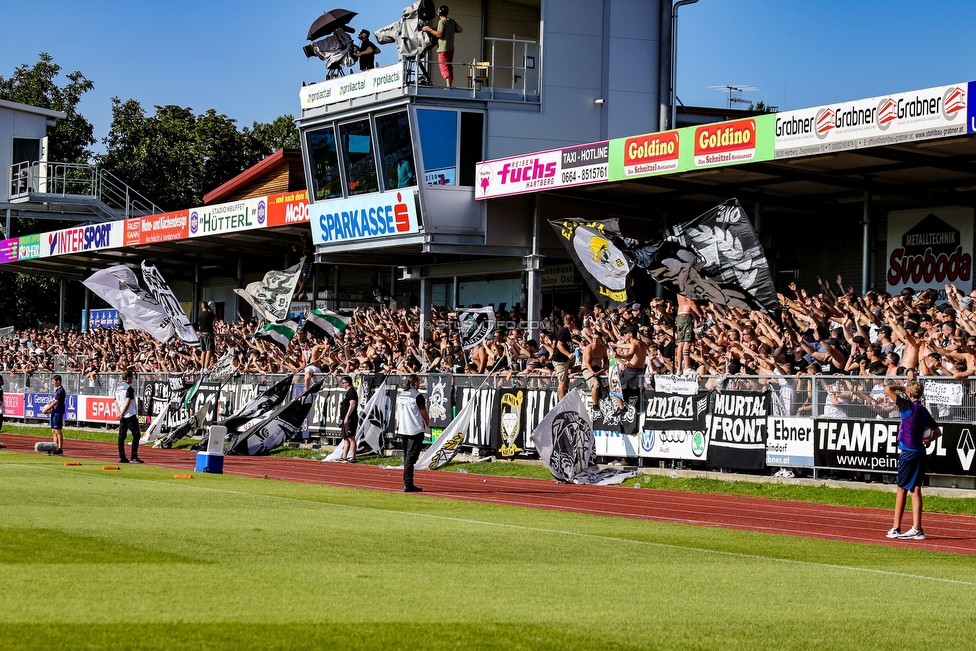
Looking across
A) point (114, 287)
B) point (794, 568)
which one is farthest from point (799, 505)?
point (114, 287)

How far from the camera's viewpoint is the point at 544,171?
29500 millimetres

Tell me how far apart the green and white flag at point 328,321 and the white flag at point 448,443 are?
1248 cm

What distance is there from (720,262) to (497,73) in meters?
13.0

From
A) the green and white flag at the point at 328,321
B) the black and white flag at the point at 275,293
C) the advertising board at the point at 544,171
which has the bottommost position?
the green and white flag at the point at 328,321

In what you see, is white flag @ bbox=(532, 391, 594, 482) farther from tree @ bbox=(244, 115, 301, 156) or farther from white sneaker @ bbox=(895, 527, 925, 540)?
tree @ bbox=(244, 115, 301, 156)

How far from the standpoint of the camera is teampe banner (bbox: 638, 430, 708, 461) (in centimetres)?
2141

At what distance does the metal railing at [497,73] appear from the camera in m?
32.0

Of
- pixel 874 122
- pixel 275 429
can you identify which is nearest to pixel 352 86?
pixel 275 429

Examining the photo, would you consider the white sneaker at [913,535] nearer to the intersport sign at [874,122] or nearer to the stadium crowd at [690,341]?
the stadium crowd at [690,341]

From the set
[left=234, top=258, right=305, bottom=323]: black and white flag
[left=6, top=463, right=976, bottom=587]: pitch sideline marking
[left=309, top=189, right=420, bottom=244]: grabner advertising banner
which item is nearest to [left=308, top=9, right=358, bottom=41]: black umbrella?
[left=309, top=189, right=420, bottom=244]: grabner advertising banner

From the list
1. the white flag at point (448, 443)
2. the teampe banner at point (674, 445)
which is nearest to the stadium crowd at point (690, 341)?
the teampe banner at point (674, 445)

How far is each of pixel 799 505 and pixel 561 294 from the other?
62.8ft

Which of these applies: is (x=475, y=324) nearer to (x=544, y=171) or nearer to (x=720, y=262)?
(x=544, y=171)

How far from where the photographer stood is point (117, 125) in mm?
67438
